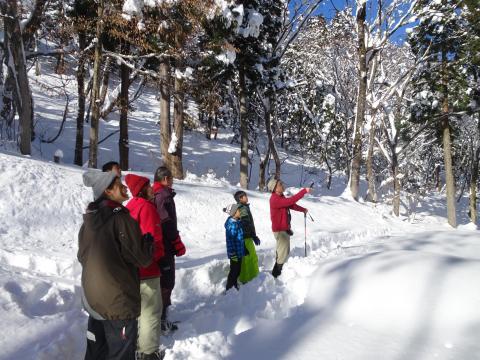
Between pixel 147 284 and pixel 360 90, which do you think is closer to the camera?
pixel 147 284

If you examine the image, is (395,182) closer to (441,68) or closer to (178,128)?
(441,68)

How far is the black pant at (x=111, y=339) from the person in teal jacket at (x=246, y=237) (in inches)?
134

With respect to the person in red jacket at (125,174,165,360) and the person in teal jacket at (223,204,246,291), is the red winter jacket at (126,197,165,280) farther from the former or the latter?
the person in teal jacket at (223,204,246,291)

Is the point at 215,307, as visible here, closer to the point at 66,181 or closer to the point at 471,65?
the point at 66,181

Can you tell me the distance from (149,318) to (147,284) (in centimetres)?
30

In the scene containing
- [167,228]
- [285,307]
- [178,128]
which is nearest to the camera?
[167,228]

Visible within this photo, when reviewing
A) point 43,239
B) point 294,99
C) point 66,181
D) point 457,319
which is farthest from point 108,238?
point 294,99

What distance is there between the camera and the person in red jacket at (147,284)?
364 cm

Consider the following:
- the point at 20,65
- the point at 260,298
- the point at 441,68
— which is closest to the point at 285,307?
the point at 260,298

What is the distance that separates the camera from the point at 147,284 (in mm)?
3787

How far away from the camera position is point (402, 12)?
15656 millimetres

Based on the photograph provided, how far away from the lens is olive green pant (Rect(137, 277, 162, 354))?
143 inches

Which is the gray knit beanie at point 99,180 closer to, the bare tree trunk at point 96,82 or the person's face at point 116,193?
the person's face at point 116,193

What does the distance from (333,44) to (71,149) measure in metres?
15.9
